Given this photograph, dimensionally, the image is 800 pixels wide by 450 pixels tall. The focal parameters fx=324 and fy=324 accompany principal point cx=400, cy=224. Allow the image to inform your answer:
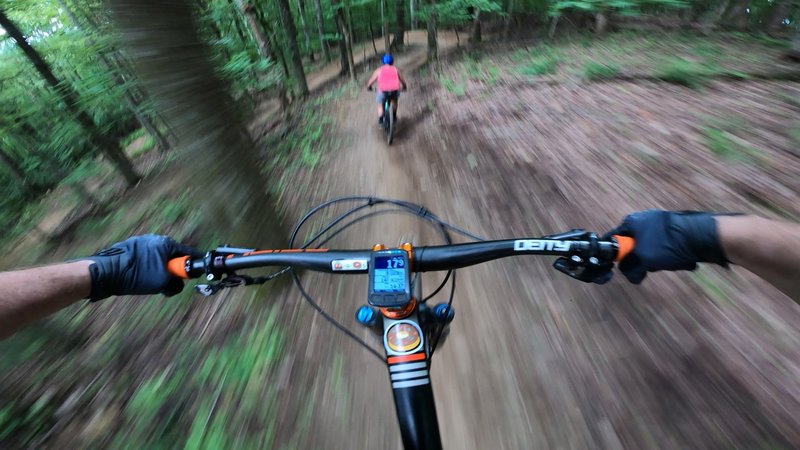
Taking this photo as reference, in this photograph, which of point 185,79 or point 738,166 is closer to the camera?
point 185,79

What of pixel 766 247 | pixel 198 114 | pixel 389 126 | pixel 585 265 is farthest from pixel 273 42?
pixel 766 247

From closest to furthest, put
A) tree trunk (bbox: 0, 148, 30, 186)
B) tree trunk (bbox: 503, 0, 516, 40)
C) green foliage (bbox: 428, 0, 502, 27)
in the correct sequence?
tree trunk (bbox: 0, 148, 30, 186) → green foliage (bbox: 428, 0, 502, 27) → tree trunk (bbox: 503, 0, 516, 40)

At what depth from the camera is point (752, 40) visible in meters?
8.20

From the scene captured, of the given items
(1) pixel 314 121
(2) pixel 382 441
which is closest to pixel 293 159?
A: (1) pixel 314 121

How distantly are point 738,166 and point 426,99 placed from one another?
7148 millimetres

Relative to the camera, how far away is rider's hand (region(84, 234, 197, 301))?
53.1 inches

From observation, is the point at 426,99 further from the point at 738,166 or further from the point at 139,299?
the point at 139,299

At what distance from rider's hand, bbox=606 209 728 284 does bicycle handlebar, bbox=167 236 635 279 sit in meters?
0.06

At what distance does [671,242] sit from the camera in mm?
1232

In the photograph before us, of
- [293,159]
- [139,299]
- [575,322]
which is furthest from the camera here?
[293,159]

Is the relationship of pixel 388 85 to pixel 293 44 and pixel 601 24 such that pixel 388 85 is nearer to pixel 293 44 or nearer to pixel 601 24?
pixel 293 44

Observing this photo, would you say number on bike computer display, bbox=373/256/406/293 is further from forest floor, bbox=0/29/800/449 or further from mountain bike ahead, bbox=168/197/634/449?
forest floor, bbox=0/29/800/449

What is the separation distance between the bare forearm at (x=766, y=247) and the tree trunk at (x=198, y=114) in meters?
2.87

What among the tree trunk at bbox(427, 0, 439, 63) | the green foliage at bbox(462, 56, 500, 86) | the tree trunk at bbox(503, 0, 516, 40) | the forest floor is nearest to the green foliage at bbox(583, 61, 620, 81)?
the forest floor
